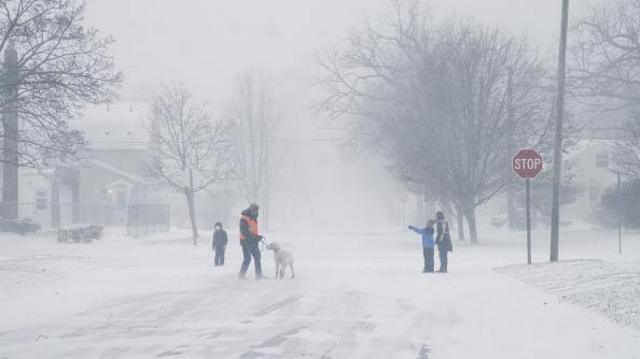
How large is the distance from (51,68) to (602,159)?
55.2m

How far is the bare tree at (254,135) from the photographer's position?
68.3m

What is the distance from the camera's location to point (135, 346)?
34.5 ft

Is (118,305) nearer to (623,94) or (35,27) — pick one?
(35,27)

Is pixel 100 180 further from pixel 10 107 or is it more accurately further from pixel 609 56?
pixel 10 107

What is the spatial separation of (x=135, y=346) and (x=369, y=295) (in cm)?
604

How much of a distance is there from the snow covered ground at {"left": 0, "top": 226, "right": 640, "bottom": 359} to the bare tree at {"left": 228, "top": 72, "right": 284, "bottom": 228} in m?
45.2

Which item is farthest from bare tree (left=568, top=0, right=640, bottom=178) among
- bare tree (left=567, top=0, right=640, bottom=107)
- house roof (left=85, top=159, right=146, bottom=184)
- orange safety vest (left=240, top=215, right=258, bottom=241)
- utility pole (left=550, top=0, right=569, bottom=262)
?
house roof (left=85, top=159, right=146, bottom=184)

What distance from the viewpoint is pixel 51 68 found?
76.2ft

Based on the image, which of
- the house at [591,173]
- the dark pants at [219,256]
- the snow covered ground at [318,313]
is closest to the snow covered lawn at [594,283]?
the snow covered ground at [318,313]

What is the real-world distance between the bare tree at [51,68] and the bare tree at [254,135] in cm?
4276

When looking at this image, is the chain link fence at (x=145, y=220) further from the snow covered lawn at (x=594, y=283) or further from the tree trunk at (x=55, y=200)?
the snow covered lawn at (x=594, y=283)

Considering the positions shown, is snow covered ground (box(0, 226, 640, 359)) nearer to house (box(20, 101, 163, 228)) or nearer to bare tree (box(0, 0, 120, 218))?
bare tree (box(0, 0, 120, 218))

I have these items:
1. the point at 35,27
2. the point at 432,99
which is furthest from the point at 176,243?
the point at 35,27

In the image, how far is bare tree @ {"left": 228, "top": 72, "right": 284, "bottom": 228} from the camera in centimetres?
6831
